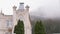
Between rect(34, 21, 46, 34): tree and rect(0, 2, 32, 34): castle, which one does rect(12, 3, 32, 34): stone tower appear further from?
rect(34, 21, 46, 34): tree

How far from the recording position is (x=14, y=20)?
105 ft

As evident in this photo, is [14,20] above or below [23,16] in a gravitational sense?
below

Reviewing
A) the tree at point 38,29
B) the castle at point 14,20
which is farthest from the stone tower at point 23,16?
the tree at point 38,29

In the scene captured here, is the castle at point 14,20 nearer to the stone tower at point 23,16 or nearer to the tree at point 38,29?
the stone tower at point 23,16

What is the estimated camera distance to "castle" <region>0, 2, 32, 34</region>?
31672mm

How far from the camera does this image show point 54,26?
154 feet

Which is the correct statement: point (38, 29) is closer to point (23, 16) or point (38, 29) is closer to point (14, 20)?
point (23, 16)

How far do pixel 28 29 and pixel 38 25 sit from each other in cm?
1137

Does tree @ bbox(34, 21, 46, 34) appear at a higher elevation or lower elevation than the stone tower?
lower

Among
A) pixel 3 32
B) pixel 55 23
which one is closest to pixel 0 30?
pixel 3 32

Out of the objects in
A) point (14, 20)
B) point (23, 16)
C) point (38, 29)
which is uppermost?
point (23, 16)

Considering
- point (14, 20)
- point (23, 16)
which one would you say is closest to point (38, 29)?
point (23, 16)

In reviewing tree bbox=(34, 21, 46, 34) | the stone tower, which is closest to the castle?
the stone tower

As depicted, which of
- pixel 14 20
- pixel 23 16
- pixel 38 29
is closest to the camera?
pixel 38 29
